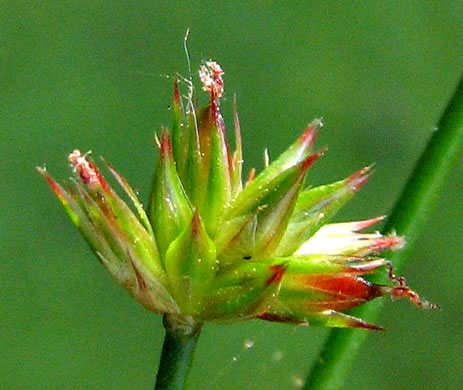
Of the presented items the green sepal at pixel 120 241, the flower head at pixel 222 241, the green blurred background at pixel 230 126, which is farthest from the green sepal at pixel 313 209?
the green blurred background at pixel 230 126

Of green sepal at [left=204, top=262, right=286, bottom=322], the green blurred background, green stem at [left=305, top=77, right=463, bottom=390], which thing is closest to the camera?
green sepal at [left=204, top=262, right=286, bottom=322]

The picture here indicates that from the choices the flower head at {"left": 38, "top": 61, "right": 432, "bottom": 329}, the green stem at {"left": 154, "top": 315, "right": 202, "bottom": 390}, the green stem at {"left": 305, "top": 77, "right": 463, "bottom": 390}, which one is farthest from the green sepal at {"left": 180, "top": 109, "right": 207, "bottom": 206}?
the green stem at {"left": 305, "top": 77, "right": 463, "bottom": 390}

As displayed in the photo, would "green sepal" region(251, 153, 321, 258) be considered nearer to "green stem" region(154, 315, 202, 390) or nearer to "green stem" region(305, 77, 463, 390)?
"green stem" region(154, 315, 202, 390)

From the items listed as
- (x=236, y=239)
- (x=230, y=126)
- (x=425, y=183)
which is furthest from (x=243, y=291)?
(x=230, y=126)

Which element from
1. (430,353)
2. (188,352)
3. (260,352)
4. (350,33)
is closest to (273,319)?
(188,352)

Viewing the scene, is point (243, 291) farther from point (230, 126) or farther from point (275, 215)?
point (230, 126)

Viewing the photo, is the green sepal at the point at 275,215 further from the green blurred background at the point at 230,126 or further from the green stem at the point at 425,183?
the green blurred background at the point at 230,126

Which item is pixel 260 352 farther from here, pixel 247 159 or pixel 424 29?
pixel 424 29

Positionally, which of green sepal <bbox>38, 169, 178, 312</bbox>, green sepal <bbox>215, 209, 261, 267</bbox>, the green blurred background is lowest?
the green blurred background
